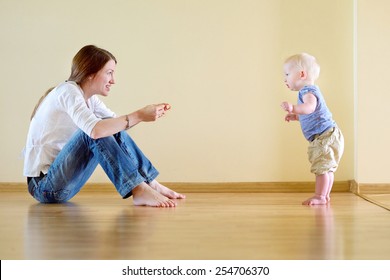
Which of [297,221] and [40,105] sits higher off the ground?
[40,105]

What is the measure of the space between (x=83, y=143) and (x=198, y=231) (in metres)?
0.91

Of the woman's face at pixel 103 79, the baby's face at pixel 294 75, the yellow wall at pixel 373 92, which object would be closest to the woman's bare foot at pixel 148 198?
the woman's face at pixel 103 79

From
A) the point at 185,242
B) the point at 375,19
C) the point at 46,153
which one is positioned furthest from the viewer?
the point at 375,19

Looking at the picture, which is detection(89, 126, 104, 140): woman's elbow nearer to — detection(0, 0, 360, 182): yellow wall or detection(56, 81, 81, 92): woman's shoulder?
detection(56, 81, 81, 92): woman's shoulder

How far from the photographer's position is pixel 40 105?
2941mm

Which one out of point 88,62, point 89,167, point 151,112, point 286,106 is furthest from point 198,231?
point 88,62

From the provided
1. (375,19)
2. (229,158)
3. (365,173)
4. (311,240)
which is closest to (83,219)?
(311,240)

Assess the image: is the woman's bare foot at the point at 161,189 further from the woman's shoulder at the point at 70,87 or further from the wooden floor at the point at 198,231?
the woman's shoulder at the point at 70,87

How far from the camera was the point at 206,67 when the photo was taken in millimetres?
3773

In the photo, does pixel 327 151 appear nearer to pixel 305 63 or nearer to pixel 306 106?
pixel 306 106

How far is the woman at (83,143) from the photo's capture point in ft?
8.66

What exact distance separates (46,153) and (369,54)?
71.3 inches

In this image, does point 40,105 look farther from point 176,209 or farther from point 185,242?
point 185,242

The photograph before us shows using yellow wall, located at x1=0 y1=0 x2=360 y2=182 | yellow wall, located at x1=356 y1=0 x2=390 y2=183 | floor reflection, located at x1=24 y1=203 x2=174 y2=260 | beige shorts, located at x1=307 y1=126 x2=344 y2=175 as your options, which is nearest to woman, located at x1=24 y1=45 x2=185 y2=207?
floor reflection, located at x1=24 y1=203 x2=174 y2=260
